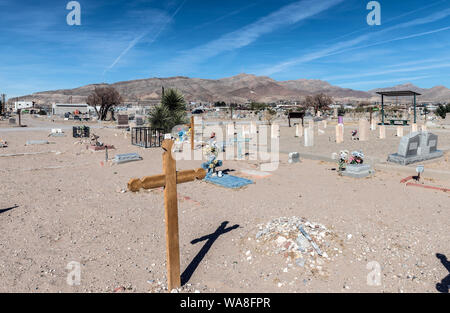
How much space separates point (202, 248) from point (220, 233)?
2.14 feet

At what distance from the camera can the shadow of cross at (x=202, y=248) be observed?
4114mm

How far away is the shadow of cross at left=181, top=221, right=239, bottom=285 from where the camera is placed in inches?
162

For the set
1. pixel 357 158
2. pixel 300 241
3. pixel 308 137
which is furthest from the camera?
pixel 308 137

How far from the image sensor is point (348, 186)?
28.6 feet

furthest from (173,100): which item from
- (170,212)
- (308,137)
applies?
(170,212)

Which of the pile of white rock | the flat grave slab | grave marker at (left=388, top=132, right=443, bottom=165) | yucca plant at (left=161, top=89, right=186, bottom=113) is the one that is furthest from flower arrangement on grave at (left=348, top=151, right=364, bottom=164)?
yucca plant at (left=161, top=89, right=186, bottom=113)

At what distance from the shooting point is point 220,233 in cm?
546

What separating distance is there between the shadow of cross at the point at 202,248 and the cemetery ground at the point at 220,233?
17 millimetres

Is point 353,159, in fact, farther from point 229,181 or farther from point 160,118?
point 160,118

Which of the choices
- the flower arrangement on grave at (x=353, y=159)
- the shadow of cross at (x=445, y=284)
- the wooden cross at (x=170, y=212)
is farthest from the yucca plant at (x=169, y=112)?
the shadow of cross at (x=445, y=284)

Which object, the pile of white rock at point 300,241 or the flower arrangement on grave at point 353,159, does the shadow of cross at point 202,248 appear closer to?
the pile of white rock at point 300,241
